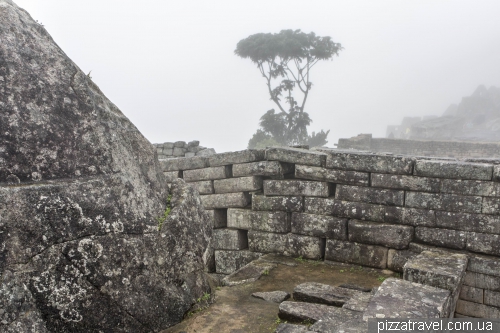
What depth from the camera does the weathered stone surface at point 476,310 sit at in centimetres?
647

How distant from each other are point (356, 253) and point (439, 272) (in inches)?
93.7

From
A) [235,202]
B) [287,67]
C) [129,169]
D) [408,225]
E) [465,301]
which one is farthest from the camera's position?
[287,67]

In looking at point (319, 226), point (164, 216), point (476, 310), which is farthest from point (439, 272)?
point (164, 216)

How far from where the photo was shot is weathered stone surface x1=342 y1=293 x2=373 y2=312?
15.3ft

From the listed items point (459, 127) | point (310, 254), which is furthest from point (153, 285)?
point (459, 127)

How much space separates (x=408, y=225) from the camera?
725 cm

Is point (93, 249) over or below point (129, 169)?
below

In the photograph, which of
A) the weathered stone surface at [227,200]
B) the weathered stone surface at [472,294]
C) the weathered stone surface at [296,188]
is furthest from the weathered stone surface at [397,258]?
the weathered stone surface at [227,200]

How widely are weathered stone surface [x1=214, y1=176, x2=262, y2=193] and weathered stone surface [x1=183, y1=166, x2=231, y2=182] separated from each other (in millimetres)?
124

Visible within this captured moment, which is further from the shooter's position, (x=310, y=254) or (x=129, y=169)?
(x=310, y=254)

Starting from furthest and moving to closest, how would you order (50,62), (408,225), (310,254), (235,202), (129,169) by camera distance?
(235,202), (310,254), (408,225), (129,169), (50,62)

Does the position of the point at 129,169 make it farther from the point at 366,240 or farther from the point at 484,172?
the point at 484,172

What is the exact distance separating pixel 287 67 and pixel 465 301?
34877 millimetres

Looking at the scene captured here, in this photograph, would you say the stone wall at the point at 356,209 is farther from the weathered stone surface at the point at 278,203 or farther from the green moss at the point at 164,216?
the green moss at the point at 164,216
